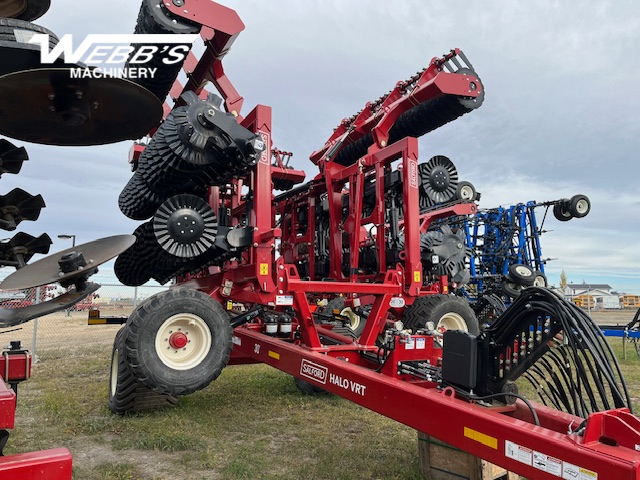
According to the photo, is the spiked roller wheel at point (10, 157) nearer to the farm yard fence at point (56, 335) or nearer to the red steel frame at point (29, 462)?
the red steel frame at point (29, 462)

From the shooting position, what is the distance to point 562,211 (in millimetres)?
12906

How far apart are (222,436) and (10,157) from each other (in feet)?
10.7

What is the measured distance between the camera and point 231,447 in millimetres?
4504

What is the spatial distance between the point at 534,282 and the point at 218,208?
27.3 feet

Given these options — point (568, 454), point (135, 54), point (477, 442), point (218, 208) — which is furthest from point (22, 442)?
point (568, 454)

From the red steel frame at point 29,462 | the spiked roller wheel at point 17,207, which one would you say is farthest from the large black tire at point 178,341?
the red steel frame at point 29,462

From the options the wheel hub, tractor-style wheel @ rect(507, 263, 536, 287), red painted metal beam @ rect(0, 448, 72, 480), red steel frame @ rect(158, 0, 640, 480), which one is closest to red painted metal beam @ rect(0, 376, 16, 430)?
red painted metal beam @ rect(0, 448, 72, 480)

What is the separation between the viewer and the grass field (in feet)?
13.0

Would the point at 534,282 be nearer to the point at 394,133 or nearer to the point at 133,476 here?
the point at 394,133

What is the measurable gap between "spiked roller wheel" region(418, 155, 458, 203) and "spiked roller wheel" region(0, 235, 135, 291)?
4.51m

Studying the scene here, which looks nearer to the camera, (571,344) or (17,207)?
(571,344)

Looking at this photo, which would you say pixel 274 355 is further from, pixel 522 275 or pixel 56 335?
pixel 56 335

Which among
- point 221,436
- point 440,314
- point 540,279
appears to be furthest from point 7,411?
point 540,279

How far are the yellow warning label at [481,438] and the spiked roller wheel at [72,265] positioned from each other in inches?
76.4
